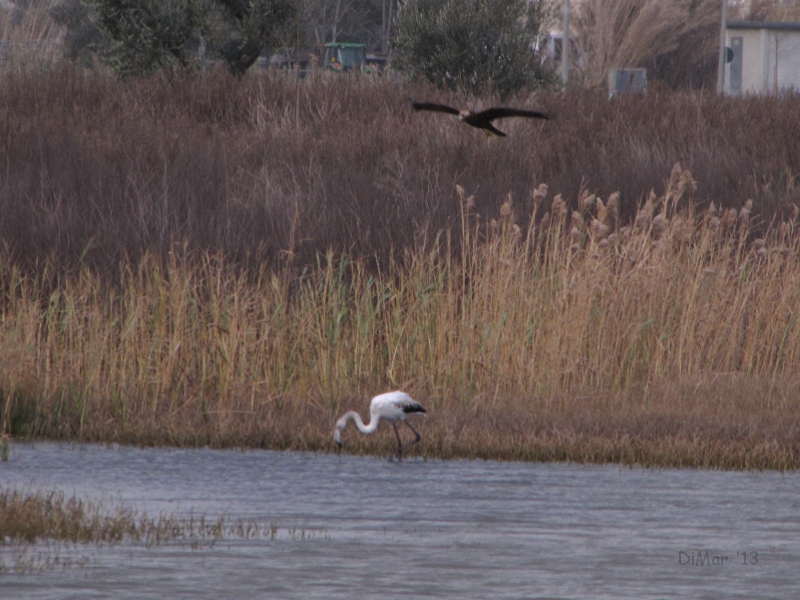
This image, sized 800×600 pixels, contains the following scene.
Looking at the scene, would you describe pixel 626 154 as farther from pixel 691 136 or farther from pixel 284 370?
pixel 284 370

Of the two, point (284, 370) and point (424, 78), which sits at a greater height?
point (424, 78)

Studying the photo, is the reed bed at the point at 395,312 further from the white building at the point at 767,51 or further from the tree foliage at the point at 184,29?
the white building at the point at 767,51

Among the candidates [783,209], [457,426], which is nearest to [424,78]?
[783,209]

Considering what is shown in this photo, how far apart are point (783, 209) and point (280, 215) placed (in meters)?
5.24

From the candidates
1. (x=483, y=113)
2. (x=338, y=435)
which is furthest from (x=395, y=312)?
(x=483, y=113)

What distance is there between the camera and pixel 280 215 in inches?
572

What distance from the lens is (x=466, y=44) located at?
25.2 m

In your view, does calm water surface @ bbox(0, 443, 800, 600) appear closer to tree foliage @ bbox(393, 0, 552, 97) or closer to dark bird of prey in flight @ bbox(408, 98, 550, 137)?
dark bird of prey in flight @ bbox(408, 98, 550, 137)

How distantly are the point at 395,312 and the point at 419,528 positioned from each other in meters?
3.74

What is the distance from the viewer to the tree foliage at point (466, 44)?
24.9 metres

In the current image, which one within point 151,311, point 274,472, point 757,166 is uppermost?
point 757,166

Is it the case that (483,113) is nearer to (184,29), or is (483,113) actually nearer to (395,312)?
(395,312)

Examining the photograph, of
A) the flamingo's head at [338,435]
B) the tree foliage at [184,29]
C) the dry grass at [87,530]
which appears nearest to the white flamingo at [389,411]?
the flamingo's head at [338,435]

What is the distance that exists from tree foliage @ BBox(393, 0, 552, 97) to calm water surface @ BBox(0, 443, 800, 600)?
53.2 feet
